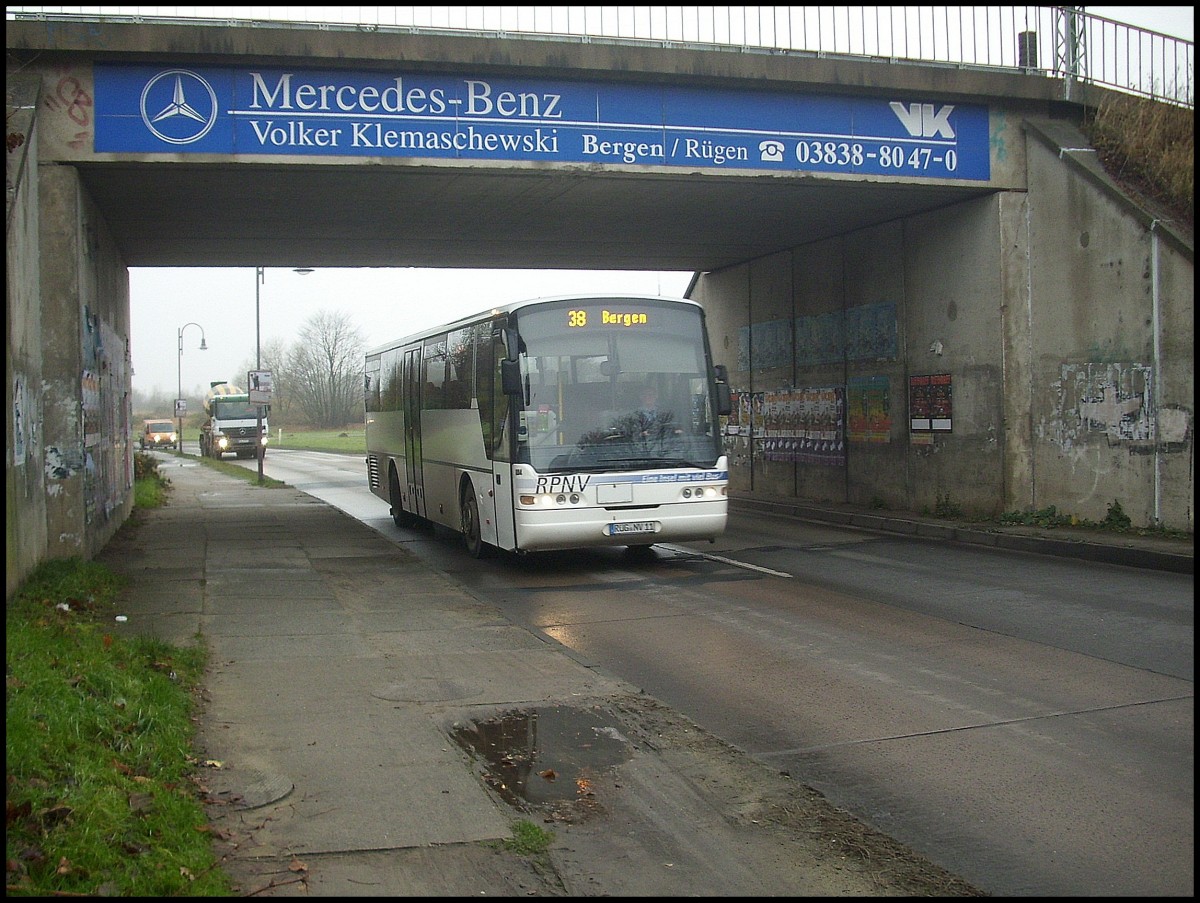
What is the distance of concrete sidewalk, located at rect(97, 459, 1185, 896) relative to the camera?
4.56m

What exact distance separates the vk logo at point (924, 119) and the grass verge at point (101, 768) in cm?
1236

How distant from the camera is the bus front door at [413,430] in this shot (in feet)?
59.3

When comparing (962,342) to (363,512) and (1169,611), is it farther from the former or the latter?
(363,512)

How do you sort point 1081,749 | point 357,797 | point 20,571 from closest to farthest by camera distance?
point 357,797 → point 1081,749 → point 20,571

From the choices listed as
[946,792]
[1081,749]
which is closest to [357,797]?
[946,792]

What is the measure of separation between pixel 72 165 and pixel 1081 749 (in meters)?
12.3

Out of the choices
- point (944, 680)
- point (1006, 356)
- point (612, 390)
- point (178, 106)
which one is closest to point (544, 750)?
point (944, 680)

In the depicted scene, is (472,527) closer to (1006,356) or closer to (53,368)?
(53,368)

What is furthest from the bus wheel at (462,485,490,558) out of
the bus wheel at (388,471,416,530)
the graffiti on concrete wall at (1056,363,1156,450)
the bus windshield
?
the graffiti on concrete wall at (1056,363,1156,450)

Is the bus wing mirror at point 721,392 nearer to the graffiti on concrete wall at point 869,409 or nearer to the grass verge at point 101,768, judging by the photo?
the graffiti on concrete wall at point 869,409

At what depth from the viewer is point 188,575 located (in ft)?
42.9

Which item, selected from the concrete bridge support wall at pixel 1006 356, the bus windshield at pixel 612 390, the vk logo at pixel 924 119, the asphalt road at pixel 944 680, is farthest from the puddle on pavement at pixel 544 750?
the vk logo at pixel 924 119

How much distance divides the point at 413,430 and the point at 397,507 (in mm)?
2518

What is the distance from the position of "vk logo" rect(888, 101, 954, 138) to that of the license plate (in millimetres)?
7307
